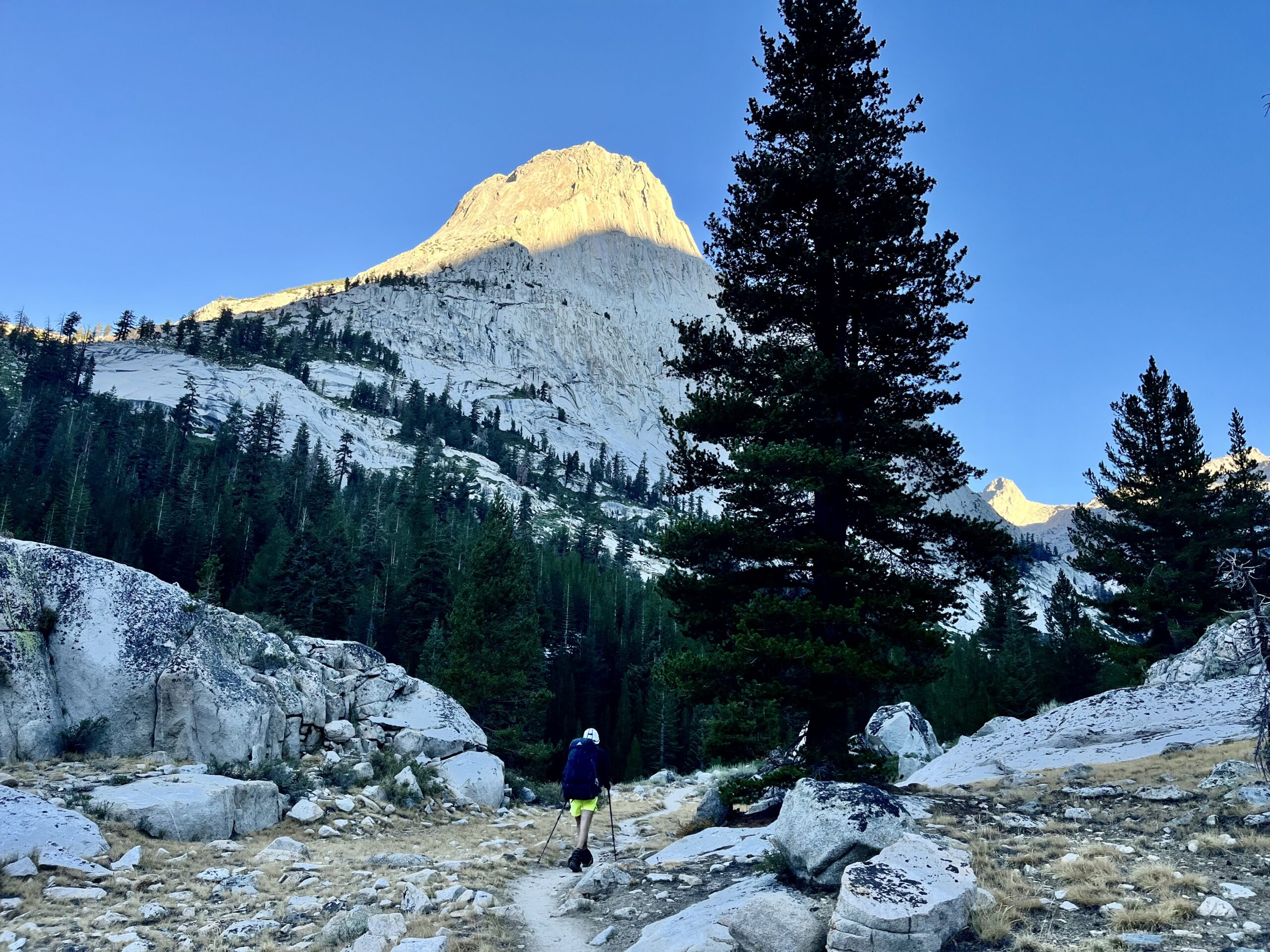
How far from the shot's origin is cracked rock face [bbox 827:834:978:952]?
614 centimetres

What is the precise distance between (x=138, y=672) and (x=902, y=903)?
61.0ft

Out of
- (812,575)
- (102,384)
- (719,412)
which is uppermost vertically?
(102,384)

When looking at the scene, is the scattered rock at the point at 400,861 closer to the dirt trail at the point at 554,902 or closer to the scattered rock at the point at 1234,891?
the dirt trail at the point at 554,902

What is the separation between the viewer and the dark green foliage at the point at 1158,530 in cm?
3256

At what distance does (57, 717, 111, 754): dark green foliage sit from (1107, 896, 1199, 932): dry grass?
1978 centimetres

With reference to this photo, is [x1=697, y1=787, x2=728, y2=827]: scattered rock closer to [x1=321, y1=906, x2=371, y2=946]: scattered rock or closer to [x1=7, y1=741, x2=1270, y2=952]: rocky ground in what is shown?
[x1=7, y1=741, x2=1270, y2=952]: rocky ground

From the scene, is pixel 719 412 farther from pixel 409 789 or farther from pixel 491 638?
pixel 491 638

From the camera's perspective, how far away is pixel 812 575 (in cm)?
1443

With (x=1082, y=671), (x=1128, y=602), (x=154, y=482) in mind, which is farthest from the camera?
(x=154, y=482)

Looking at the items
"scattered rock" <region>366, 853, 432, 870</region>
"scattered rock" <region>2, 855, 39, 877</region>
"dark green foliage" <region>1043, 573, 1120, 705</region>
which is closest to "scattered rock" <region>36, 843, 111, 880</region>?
"scattered rock" <region>2, 855, 39, 877</region>

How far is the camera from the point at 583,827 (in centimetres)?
1285

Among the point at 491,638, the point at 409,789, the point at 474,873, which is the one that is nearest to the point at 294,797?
the point at 409,789

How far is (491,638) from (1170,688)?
2885 centimetres

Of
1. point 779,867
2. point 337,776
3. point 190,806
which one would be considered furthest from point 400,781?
point 779,867
